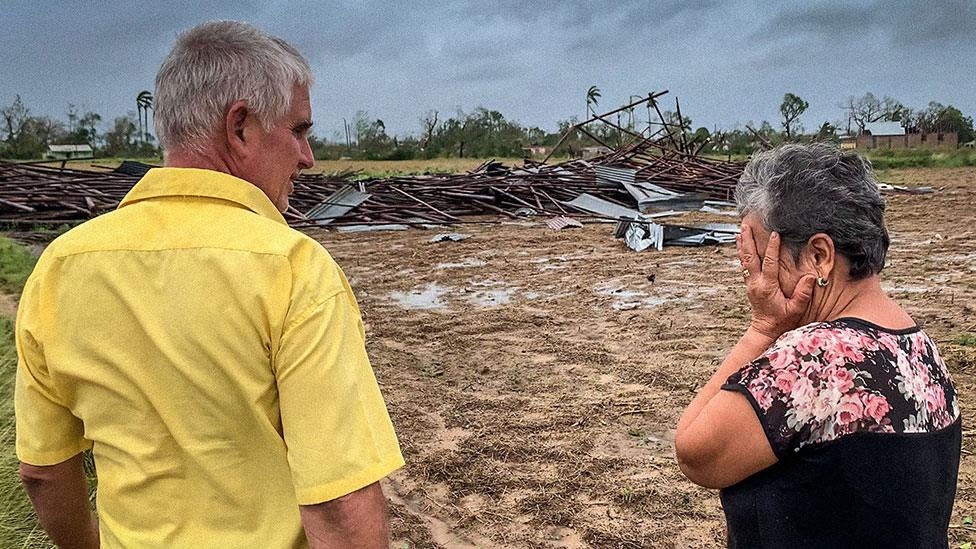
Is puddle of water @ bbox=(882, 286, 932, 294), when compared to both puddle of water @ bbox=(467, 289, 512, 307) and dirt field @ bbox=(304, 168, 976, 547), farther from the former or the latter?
puddle of water @ bbox=(467, 289, 512, 307)

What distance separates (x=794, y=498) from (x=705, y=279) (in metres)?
7.23

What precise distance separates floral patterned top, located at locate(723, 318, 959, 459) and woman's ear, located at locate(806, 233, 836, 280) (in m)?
0.13

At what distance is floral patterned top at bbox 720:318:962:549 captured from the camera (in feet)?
4.43

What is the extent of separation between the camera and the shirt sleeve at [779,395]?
53.2 inches

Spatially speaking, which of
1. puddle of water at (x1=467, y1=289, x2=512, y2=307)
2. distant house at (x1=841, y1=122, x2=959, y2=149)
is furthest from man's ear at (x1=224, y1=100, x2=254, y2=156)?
distant house at (x1=841, y1=122, x2=959, y2=149)

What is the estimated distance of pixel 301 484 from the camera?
1.10 meters

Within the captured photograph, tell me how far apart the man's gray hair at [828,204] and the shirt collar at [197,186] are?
1014mm

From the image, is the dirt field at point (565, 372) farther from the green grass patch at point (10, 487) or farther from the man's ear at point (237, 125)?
the man's ear at point (237, 125)

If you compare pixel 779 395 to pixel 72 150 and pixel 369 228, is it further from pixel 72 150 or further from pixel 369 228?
pixel 72 150

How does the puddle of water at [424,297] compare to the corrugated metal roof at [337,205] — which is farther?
the corrugated metal roof at [337,205]

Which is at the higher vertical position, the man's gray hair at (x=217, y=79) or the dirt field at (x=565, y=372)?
the man's gray hair at (x=217, y=79)

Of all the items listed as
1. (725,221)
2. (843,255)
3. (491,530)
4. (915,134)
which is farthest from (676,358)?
(915,134)

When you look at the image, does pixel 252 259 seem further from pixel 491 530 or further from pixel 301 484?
pixel 491 530

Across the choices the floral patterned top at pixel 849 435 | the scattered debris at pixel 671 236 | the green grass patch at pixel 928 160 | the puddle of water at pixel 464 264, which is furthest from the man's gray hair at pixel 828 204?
the green grass patch at pixel 928 160
